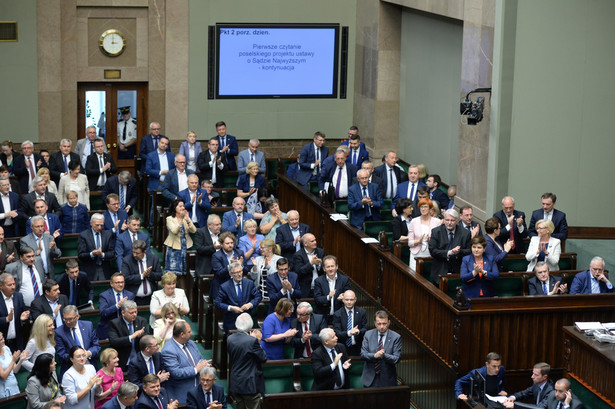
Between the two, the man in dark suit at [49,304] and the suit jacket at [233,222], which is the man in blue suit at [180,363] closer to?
the man in dark suit at [49,304]

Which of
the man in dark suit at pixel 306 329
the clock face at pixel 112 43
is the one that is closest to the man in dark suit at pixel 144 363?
the man in dark suit at pixel 306 329

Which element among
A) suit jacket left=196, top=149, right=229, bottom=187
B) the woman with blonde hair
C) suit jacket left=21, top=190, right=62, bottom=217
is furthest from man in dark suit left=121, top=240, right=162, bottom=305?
suit jacket left=196, top=149, right=229, bottom=187

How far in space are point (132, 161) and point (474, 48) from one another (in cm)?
737

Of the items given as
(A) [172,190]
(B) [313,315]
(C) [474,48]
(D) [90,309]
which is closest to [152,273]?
(D) [90,309]

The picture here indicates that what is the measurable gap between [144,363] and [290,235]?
3.71m

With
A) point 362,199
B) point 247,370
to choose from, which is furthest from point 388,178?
point 247,370

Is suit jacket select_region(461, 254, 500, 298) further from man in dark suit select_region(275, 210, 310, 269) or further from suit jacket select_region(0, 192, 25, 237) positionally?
suit jacket select_region(0, 192, 25, 237)

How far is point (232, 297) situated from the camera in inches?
431

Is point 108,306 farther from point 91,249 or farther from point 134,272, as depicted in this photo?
point 91,249

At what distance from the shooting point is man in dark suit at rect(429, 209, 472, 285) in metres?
11.6

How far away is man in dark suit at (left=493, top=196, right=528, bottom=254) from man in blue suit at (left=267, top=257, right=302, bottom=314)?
276 centimetres

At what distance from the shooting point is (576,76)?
13.6m

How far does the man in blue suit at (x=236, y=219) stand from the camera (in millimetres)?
12979

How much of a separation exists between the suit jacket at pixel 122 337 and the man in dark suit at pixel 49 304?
0.70 metres
